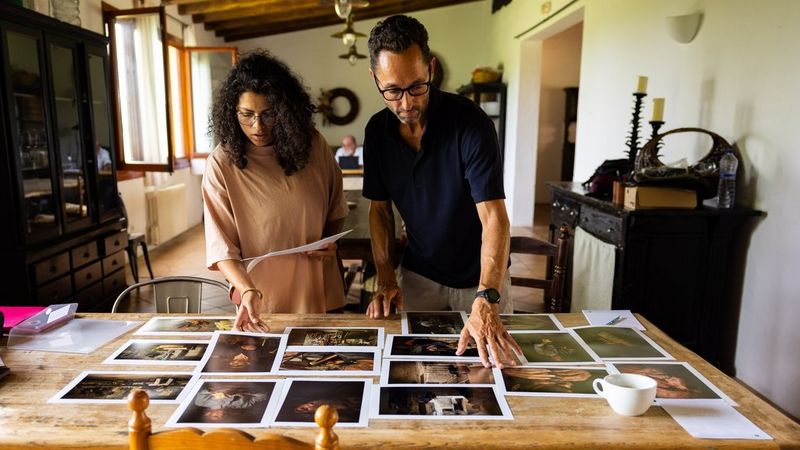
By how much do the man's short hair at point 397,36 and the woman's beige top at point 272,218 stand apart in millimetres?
402

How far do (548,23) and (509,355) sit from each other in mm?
4948

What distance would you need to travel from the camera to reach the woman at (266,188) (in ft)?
5.01

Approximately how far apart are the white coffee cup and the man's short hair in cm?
89

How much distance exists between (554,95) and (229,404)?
825cm

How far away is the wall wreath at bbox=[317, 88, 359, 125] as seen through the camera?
9.34m

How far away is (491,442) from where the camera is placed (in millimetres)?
949

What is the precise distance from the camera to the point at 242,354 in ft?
4.29

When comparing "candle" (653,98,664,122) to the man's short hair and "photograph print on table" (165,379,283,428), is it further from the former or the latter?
"photograph print on table" (165,379,283,428)

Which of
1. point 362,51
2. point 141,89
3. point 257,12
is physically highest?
point 257,12

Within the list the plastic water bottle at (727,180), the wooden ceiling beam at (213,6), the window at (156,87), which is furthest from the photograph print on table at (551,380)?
the wooden ceiling beam at (213,6)

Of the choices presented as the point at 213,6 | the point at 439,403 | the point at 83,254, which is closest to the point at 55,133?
the point at 83,254

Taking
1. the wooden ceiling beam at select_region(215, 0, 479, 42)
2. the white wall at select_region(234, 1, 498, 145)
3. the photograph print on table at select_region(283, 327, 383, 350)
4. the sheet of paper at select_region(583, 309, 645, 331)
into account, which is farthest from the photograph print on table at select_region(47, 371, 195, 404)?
the white wall at select_region(234, 1, 498, 145)

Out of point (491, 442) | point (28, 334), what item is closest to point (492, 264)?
point (491, 442)

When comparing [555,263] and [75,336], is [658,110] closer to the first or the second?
[555,263]
